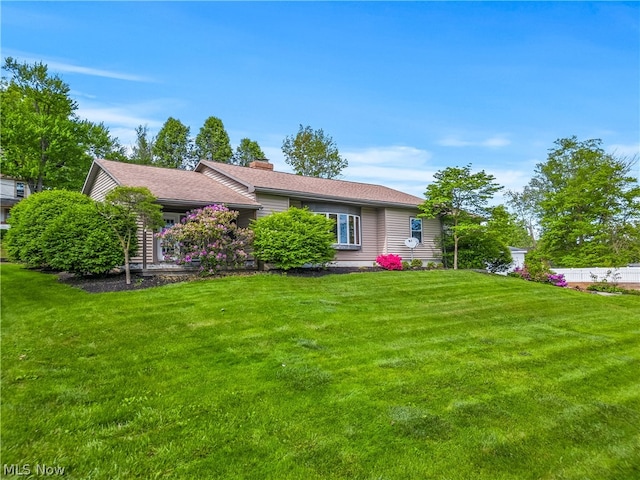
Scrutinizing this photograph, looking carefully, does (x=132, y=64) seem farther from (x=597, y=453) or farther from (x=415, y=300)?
(x=597, y=453)

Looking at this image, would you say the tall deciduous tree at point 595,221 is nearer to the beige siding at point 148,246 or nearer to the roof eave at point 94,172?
the beige siding at point 148,246

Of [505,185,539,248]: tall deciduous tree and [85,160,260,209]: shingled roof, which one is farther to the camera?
[505,185,539,248]: tall deciduous tree

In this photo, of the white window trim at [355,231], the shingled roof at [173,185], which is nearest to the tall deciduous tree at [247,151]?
the shingled roof at [173,185]

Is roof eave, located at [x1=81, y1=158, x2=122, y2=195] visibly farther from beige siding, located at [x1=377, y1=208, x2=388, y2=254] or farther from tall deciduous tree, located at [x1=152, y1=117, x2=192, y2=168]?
tall deciduous tree, located at [x1=152, y1=117, x2=192, y2=168]

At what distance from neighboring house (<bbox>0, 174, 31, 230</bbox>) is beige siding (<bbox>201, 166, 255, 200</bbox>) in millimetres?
21968

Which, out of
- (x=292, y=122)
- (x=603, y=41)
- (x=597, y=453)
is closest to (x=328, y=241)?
(x=597, y=453)

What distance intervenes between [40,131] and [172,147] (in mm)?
14263

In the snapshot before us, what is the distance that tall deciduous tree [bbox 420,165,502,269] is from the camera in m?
17.4

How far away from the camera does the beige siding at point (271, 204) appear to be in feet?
48.6

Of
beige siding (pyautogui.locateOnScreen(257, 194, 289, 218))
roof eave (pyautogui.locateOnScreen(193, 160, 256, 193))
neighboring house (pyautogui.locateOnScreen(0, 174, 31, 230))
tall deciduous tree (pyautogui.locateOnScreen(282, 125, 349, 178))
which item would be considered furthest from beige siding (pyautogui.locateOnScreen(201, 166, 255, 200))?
neighboring house (pyautogui.locateOnScreen(0, 174, 31, 230))

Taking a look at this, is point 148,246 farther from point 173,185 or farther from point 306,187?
point 306,187

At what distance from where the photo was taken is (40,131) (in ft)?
69.7

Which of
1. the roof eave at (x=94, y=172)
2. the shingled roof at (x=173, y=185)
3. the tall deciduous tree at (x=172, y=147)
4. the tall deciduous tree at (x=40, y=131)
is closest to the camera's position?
the shingled roof at (x=173, y=185)

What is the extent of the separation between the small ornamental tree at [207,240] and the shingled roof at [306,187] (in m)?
3.11
